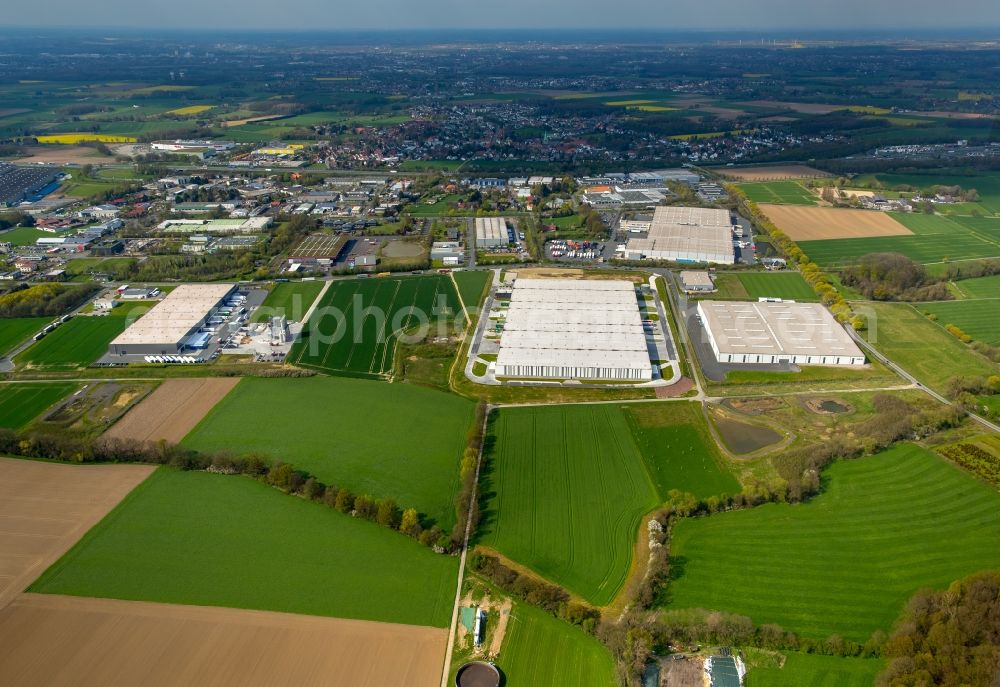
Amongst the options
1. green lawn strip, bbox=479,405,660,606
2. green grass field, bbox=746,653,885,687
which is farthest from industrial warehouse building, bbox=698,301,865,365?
green grass field, bbox=746,653,885,687

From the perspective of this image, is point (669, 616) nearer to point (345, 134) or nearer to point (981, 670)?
point (981, 670)

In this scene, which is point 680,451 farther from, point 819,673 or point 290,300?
point 290,300

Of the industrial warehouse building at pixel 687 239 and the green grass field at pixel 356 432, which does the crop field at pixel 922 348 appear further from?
Result: the green grass field at pixel 356 432

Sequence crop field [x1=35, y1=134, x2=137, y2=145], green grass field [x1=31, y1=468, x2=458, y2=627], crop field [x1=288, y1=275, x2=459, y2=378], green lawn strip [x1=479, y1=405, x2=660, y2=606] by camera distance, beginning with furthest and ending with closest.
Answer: crop field [x1=35, y1=134, x2=137, y2=145] → crop field [x1=288, y1=275, x2=459, y2=378] → green lawn strip [x1=479, y1=405, x2=660, y2=606] → green grass field [x1=31, y1=468, x2=458, y2=627]

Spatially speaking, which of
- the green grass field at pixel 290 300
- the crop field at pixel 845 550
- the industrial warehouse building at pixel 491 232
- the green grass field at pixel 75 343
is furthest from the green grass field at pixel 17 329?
the crop field at pixel 845 550

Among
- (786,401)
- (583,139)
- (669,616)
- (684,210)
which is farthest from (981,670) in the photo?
(583,139)

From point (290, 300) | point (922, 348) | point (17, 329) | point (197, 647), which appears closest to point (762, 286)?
point (922, 348)

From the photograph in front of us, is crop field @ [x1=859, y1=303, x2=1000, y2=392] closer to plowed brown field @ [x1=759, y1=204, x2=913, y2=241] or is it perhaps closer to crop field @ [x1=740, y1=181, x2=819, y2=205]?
plowed brown field @ [x1=759, y1=204, x2=913, y2=241]
